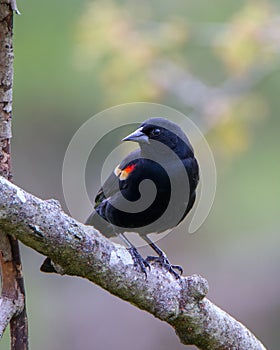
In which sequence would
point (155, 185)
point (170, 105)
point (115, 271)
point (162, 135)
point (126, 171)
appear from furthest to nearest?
point (170, 105) < point (162, 135) < point (126, 171) < point (155, 185) < point (115, 271)

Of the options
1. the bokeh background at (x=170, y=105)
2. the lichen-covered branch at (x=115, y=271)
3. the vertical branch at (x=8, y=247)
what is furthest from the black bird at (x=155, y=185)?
the bokeh background at (x=170, y=105)

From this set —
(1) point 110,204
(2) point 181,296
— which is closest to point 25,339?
(2) point 181,296

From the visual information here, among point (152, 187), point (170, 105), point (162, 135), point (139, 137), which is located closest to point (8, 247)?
point (152, 187)

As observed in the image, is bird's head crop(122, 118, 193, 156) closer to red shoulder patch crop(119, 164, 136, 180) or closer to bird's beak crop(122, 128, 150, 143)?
bird's beak crop(122, 128, 150, 143)

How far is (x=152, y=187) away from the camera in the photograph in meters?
3.63

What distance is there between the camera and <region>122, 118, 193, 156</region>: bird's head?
12.5ft

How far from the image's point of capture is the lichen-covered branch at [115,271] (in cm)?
258

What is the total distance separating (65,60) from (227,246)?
12.3ft

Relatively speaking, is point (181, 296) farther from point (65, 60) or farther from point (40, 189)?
point (40, 189)

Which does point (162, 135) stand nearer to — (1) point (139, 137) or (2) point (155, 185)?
(1) point (139, 137)

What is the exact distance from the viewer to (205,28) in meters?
6.60

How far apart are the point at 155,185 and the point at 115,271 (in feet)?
2.74

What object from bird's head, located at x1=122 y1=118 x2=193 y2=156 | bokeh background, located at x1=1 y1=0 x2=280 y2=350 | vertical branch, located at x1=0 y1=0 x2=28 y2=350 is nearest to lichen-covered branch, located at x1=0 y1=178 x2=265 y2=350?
vertical branch, located at x1=0 y1=0 x2=28 y2=350

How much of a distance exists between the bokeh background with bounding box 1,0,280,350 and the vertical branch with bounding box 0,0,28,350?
3.31 meters
